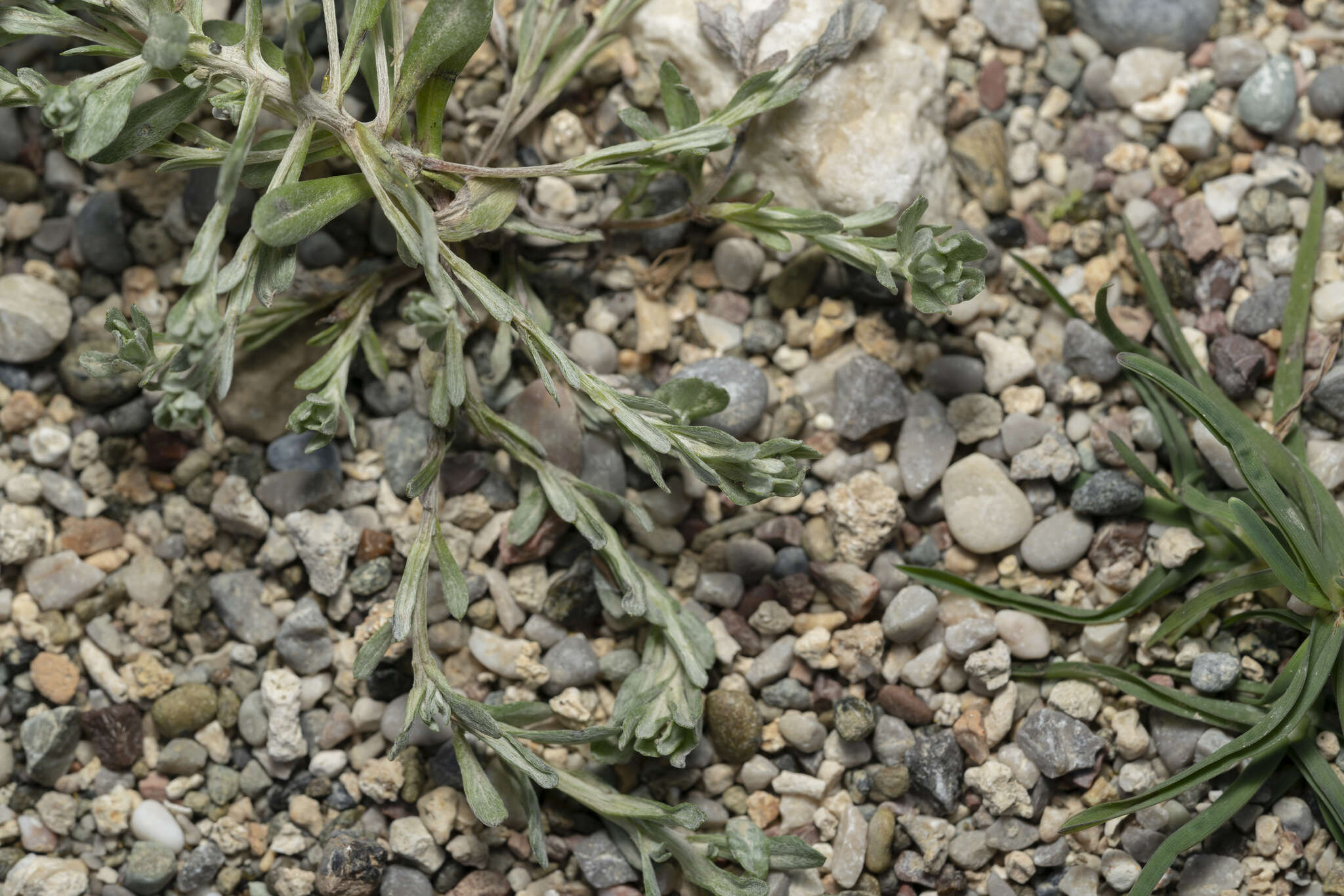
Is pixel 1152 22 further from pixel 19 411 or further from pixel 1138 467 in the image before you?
pixel 19 411

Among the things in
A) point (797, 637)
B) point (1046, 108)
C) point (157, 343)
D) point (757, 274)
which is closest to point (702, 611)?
point (797, 637)

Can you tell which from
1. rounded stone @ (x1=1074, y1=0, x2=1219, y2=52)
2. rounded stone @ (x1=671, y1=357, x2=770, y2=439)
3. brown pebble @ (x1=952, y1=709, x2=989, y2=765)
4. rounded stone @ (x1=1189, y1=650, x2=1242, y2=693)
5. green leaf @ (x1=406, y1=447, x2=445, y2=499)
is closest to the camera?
green leaf @ (x1=406, y1=447, x2=445, y2=499)

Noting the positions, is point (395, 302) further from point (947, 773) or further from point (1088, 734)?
point (1088, 734)

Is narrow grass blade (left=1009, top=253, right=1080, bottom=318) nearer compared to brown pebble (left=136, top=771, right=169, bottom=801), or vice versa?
brown pebble (left=136, top=771, right=169, bottom=801)

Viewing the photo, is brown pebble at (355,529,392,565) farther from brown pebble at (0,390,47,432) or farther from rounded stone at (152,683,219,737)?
brown pebble at (0,390,47,432)

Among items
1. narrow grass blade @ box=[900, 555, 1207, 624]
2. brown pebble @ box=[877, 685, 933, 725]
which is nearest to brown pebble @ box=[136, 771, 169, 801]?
brown pebble @ box=[877, 685, 933, 725]

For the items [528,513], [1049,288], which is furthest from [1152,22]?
[528,513]

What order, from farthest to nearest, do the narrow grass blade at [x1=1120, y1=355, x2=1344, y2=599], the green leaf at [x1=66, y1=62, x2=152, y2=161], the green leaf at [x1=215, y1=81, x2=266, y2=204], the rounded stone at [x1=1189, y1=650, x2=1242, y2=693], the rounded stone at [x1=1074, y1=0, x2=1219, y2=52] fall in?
the rounded stone at [x1=1074, y1=0, x2=1219, y2=52], the rounded stone at [x1=1189, y1=650, x2=1242, y2=693], the narrow grass blade at [x1=1120, y1=355, x2=1344, y2=599], the green leaf at [x1=66, y1=62, x2=152, y2=161], the green leaf at [x1=215, y1=81, x2=266, y2=204]

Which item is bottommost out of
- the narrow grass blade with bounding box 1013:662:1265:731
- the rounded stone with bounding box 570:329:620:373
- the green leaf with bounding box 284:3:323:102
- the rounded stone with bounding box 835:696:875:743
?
the rounded stone with bounding box 835:696:875:743
